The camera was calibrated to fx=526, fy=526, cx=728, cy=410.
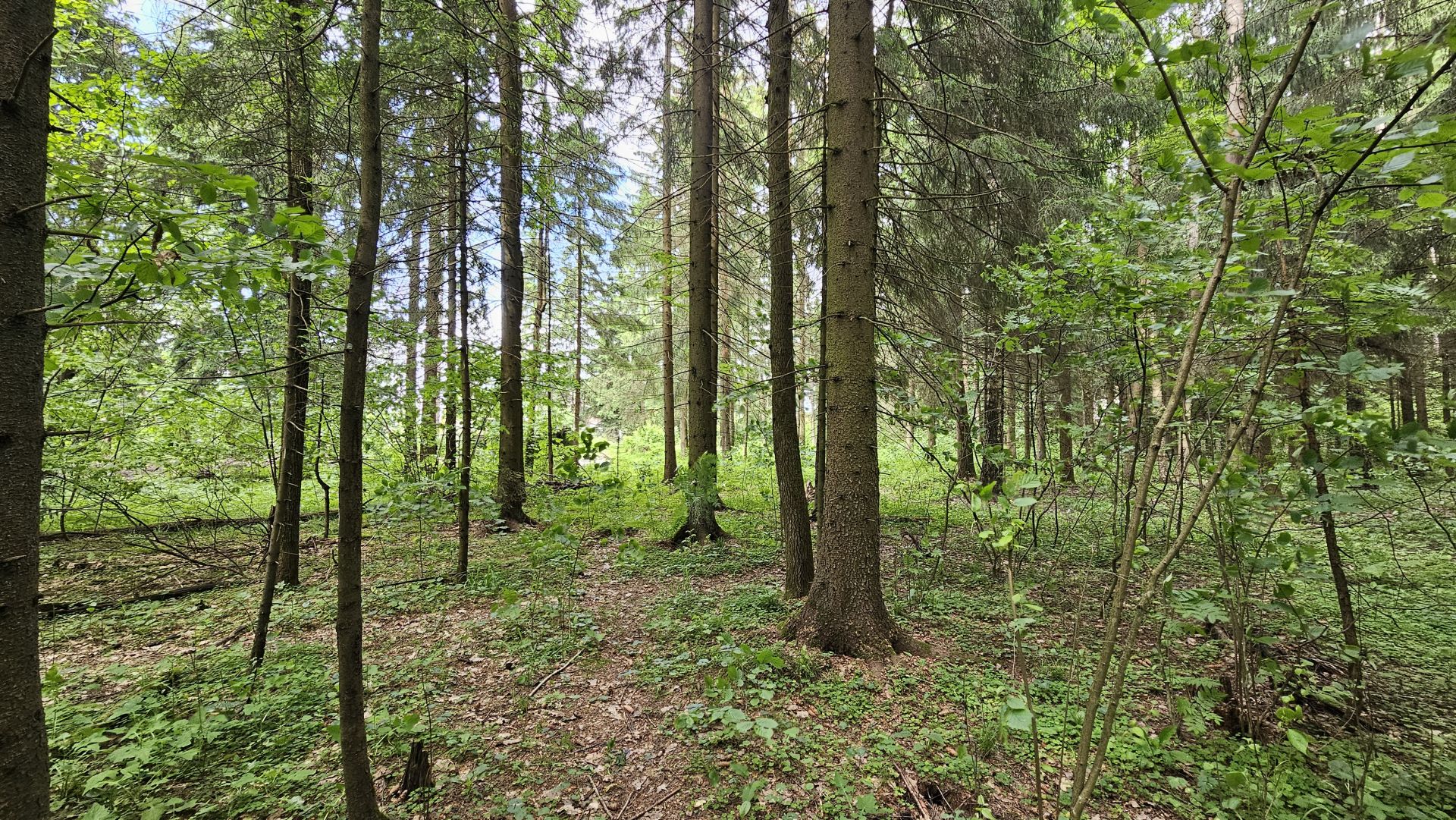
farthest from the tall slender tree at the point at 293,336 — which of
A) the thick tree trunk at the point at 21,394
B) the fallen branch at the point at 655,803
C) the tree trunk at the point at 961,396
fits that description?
the tree trunk at the point at 961,396

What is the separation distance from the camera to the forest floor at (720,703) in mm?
2760

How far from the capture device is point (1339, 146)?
160 cm

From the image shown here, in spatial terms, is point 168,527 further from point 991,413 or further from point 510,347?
point 991,413

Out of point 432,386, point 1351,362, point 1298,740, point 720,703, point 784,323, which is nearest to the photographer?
point 1351,362

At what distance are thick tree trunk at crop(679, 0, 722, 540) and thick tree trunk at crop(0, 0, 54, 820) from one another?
5649 millimetres

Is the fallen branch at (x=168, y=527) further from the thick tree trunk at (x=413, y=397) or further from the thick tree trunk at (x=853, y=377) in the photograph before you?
the thick tree trunk at (x=853, y=377)

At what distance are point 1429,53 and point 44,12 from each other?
13.4 ft

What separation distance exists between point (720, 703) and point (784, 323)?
3414 mm

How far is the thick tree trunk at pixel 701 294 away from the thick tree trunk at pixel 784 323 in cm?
187

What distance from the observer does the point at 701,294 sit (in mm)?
7859

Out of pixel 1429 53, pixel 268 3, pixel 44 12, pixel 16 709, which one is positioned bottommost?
pixel 16 709

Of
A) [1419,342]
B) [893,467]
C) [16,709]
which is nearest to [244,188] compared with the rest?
[16,709]

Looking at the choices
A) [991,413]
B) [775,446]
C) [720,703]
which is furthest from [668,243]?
[720,703]

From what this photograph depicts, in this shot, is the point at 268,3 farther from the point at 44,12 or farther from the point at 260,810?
the point at 260,810
